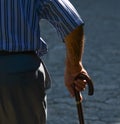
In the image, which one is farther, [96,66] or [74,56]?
[96,66]

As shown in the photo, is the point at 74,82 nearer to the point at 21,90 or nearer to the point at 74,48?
the point at 74,48

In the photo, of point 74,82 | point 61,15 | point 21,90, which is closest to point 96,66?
point 74,82

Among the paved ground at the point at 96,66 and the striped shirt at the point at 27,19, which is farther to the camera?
the paved ground at the point at 96,66

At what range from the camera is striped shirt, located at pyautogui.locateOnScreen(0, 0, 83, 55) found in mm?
2943

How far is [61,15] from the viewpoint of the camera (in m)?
3.06

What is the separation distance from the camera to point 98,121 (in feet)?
19.9

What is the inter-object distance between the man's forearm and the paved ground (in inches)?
112

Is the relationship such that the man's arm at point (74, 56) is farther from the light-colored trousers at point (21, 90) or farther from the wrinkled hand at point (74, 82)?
the light-colored trousers at point (21, 90)

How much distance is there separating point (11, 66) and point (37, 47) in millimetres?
167

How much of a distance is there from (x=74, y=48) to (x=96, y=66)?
4.55 meters

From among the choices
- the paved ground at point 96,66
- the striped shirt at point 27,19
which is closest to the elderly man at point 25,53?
the striped shirt at point 27,19

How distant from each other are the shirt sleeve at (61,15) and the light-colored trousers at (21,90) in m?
0.20

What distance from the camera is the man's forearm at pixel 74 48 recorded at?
3.13 metres

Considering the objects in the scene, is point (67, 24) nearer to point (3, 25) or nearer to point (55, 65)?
point (3, 25)
